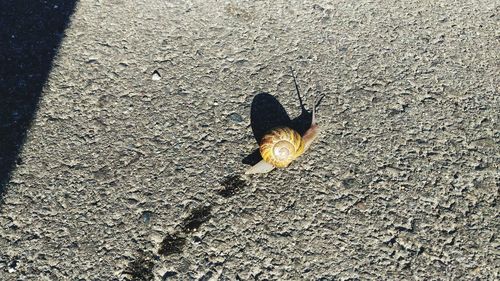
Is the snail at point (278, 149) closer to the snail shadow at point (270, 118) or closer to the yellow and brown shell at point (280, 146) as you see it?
the yellow and brown shell at point (280, 146)

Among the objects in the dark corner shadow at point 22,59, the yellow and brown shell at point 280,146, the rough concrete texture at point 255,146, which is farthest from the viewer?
the dark corner shadow at point 22,59

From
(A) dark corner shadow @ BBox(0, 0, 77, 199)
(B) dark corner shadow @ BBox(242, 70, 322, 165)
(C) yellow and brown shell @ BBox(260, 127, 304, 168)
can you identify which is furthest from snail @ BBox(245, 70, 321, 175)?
(A) dark corner shadow @ BBox(0, 0, 77, 199)

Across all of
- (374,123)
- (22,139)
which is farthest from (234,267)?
(22,139)

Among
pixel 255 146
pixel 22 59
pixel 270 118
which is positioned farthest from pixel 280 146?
pixel 22 59

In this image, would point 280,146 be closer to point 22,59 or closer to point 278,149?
point 278,149

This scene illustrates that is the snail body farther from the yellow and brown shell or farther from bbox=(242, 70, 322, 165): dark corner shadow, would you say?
bbox=(242, 70, 322, 165): dark corner shadow

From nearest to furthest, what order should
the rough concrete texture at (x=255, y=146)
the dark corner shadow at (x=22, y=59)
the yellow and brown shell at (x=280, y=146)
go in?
the rough concrete texture at (x=255, y=146), the yellow and brown shell at (x=280, y=146), the dark corner shadow at (x=22, y=59)

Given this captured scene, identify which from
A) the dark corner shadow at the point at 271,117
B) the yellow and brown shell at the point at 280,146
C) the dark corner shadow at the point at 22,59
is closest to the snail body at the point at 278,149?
the yellow and brown shell at the point at 280,146

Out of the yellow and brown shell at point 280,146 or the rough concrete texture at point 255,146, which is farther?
the yellow and brown shell at point 280,146
